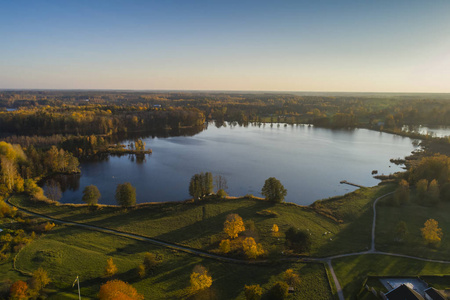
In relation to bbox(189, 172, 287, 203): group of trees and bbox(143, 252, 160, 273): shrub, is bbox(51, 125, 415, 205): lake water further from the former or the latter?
bbox(143, 252, 160, 273): shrub

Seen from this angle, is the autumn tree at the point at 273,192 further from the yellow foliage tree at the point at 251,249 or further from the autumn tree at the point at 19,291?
the autumn tree at the point at 19,291

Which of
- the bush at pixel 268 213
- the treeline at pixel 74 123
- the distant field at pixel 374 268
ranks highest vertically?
the treeline at pixel 74 123

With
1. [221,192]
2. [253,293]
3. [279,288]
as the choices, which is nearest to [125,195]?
[221,192]

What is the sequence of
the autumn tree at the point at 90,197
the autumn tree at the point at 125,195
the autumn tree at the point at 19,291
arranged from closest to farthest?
the autumn tree at the point at 19,291 < the autumn tree at the point at 90,197 < the autumn tree at the point at 125,195

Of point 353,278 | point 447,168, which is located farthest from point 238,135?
point 353,278

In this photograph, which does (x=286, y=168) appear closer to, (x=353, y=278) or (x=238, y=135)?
(x=353, y=278)

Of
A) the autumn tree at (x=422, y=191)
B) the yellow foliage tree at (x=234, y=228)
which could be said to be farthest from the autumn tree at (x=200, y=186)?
the autumn tree at (x=422, y=191)

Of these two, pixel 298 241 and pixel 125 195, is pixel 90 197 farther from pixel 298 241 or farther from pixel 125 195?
pixel 298 241
